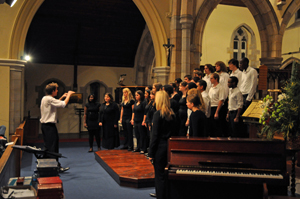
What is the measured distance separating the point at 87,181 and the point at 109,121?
103 inches

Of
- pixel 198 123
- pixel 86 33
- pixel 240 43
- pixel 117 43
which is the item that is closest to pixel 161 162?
pixel 198 123

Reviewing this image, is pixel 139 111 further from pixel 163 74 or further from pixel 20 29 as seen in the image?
pixel 20 29

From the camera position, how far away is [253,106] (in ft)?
17.0

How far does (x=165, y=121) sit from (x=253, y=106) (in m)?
2.00

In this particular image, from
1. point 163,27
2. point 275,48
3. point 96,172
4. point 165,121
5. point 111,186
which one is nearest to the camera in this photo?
point 165,121

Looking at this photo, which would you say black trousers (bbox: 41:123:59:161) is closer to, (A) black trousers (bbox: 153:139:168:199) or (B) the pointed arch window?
(A) black trousers (bbox: 153:139:168:199)

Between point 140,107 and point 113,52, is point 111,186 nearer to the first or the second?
point 140,107

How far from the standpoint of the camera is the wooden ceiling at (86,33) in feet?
36.1

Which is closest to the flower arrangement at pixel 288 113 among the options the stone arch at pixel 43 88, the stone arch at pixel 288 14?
the stone arch at pixel 288 14

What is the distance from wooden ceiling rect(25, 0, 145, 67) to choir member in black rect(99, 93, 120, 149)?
14.6 feet

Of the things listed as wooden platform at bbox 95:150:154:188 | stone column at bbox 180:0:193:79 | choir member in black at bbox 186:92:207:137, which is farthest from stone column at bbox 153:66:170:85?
choir member in black at bbox 186:92:207:137

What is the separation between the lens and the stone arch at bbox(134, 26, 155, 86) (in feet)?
43.3

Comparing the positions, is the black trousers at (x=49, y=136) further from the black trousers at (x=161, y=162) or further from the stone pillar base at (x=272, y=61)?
the stone pillar base at (x=272, y=61)

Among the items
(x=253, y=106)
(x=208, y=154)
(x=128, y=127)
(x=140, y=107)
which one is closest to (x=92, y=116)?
(x=128, y=127)
